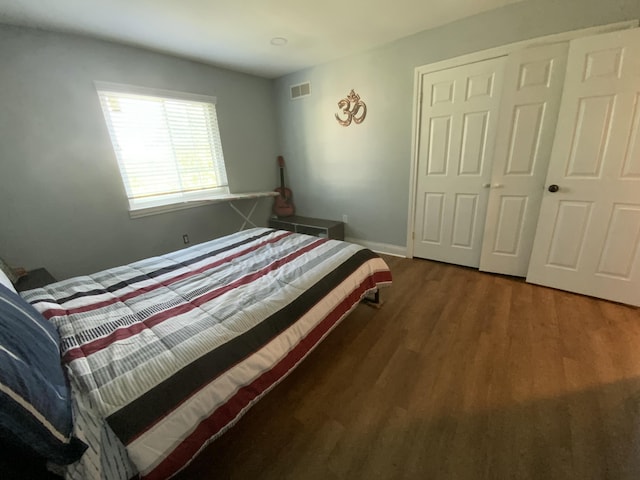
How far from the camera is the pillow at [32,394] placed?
1.96 ft

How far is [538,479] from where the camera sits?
3.34ft

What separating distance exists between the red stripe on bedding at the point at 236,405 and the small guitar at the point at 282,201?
2.61 metres

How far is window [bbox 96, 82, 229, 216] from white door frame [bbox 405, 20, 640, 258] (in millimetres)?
2352

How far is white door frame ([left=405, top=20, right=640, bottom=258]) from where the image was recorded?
185cm

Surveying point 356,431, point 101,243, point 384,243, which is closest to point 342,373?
point 356,431

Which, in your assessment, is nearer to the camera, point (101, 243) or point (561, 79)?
point (561, 79)

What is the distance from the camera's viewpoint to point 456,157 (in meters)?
2.60

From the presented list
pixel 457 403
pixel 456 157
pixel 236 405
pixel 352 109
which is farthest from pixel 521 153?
pixel 236 405

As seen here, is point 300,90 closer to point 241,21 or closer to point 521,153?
point 241,21

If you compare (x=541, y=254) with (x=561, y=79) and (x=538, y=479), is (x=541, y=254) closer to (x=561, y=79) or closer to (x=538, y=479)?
(x=561, y=79)

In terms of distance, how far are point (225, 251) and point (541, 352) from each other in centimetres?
227

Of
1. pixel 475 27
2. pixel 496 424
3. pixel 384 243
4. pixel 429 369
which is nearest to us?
pixel 496 424

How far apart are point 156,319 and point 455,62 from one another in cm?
306

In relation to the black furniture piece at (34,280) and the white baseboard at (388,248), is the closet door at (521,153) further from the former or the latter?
the black furniture piece at (34,280)
